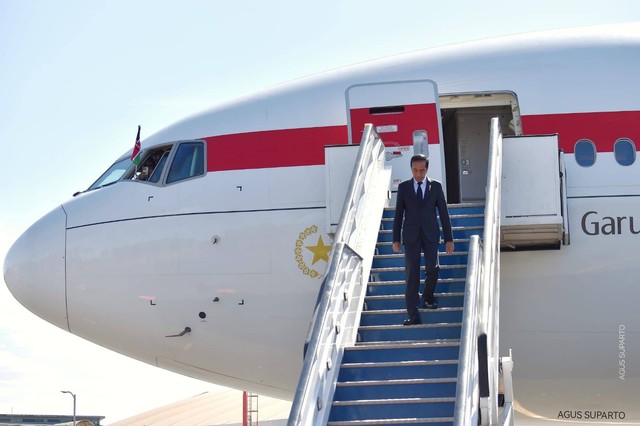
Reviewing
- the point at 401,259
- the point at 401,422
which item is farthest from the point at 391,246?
the point at 401,422

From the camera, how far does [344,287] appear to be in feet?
28.5

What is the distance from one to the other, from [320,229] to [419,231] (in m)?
2.26

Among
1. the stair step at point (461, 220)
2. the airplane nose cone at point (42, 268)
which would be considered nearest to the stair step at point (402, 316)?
the stair step at point (461, 220)

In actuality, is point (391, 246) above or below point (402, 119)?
below

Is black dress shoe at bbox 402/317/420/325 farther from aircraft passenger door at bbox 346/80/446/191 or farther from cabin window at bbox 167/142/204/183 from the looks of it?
cabin window at bbox 167/142/204/183

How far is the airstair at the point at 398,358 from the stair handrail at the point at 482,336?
0.28 m

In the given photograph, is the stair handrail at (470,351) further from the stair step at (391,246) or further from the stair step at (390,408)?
the stair step at (391,246)

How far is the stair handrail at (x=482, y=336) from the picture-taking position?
726 cm

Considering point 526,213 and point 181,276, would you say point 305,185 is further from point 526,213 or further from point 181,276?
point 526,213

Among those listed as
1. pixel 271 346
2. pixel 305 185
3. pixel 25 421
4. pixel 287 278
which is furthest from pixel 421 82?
pixel 25 421

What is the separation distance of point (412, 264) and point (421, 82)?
10.7 feet

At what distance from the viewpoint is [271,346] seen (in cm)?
1139

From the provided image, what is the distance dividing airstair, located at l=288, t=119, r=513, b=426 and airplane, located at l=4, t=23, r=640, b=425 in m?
1.36

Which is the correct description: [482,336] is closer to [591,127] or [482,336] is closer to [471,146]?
[591,127]
